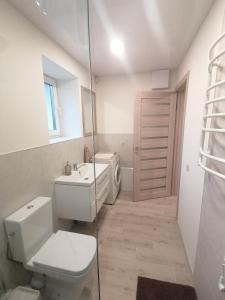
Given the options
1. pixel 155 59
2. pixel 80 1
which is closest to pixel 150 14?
pixel 80 1

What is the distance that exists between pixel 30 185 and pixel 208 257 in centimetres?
153

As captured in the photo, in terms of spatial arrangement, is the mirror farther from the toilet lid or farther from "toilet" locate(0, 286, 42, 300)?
"toilet" locate(0, 286, 42, 300)

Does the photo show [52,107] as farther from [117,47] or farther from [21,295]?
[21,295]

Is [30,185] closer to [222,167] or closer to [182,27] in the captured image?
[222,167]

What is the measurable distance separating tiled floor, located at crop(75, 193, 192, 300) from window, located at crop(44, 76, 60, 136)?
153 cm

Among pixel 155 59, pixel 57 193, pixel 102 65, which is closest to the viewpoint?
pixel 57 193

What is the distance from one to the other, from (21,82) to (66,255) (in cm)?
147

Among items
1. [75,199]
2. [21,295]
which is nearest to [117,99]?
[75,199]

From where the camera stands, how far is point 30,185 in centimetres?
141

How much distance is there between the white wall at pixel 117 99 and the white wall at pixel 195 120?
1.27 meters

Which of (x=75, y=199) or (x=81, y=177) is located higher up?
(x=81, y=177)

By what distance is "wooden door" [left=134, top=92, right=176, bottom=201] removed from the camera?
8.86ft

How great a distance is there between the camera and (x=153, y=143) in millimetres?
2840

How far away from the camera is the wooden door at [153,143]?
2.70m
